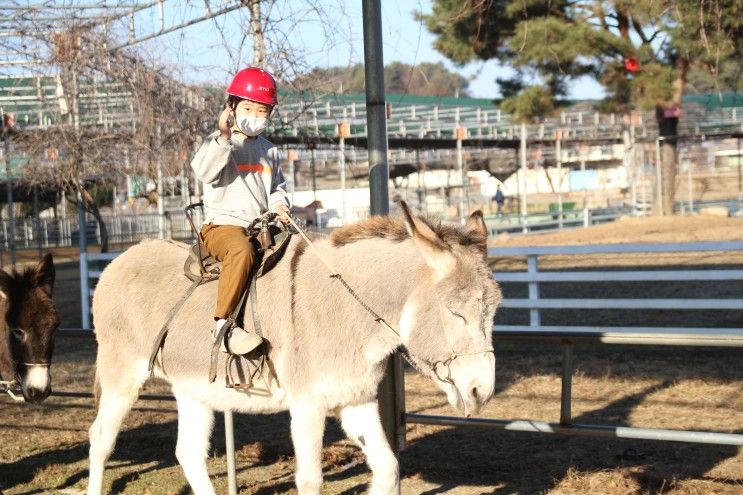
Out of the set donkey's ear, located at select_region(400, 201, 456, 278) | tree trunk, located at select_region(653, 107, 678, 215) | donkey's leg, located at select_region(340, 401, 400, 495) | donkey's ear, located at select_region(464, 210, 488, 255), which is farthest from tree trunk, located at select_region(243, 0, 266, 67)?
tree trunk, located at select_region(653, 107, 678, 215)

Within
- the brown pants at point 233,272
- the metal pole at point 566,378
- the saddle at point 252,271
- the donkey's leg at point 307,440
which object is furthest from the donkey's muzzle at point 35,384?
the metal pole at point 566,378

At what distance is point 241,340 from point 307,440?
24.0 inches

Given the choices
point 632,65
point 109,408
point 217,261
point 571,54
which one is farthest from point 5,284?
point 632,65

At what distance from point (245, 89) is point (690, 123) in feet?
166

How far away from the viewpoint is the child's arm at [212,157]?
15.8ft

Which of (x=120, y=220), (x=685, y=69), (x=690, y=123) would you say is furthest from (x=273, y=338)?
(x=690, y=123)

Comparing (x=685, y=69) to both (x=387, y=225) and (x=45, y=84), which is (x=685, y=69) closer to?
(x=45, y=84)

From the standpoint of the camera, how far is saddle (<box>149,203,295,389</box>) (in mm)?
4832

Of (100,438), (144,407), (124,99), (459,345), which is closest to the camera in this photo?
(459,345)

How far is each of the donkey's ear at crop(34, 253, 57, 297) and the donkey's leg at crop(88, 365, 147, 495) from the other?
3.31 ft

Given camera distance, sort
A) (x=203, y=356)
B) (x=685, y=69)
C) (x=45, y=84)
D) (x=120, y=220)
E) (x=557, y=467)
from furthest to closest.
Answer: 1. (x=120, y=220)
2. (x=685, y=69)
3. (x=45, y=84)
4. (x=557, y=467)
5. (x=203, y=356)

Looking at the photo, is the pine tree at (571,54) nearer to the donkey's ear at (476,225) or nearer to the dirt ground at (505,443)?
the dirt ground at (505,443)

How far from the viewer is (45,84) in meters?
15.2

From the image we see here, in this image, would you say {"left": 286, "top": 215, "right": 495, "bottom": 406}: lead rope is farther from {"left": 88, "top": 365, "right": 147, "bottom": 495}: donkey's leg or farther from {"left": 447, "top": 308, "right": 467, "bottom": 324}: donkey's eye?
{"left": 88, "top": 365, "right": 147, "bottom": 495}: donkey's leg
